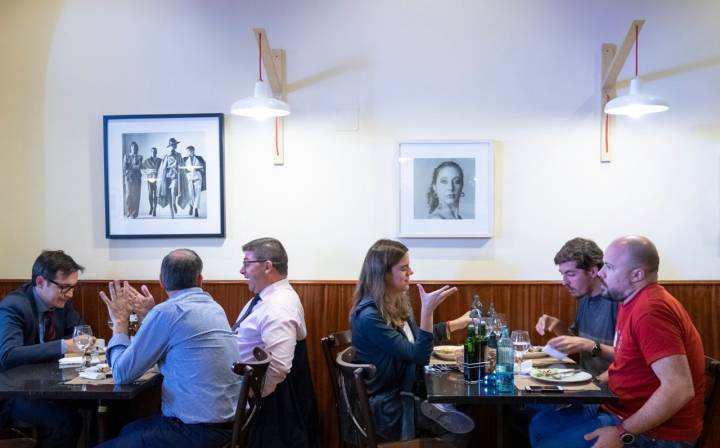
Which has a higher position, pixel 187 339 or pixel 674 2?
pixel 674 2

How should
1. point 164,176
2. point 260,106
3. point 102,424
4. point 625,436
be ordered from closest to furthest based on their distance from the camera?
point 625,436, point 102,424, point 260,106, point 164,176

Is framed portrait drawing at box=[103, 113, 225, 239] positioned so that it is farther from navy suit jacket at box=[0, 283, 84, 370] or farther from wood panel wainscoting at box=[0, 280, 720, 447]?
navy suit jacket at box=[0, 283, 84, 370]

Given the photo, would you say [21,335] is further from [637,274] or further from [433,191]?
[637,274]

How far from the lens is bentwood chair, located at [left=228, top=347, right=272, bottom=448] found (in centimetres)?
222

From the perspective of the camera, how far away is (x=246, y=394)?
2223 mm

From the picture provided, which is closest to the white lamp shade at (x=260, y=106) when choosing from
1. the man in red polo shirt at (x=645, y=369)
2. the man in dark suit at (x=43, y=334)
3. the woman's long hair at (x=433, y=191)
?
the woman's long hair at (x=433, y=191)

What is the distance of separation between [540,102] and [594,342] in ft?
4.78

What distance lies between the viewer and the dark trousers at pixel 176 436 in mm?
2299

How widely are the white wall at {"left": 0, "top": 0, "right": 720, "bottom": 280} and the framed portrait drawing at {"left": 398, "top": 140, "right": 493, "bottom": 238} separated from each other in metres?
0.07

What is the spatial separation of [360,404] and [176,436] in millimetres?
739

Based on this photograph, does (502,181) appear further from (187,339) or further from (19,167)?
(19,167)

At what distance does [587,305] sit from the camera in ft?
10.1

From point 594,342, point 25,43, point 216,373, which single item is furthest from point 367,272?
point 25,43

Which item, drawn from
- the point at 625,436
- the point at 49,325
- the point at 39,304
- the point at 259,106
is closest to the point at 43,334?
the point at 49,325
